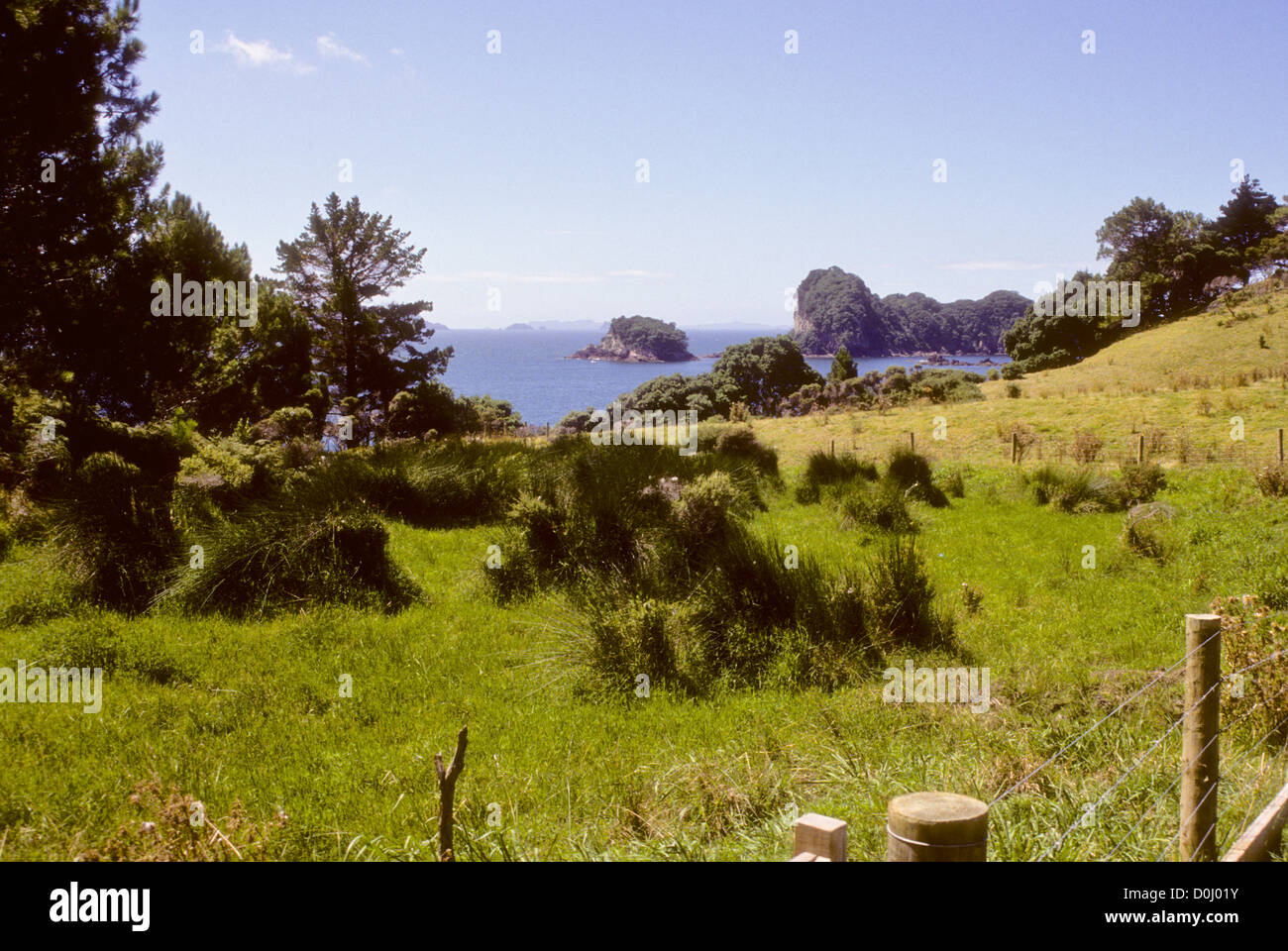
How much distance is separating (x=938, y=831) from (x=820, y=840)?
289 mm

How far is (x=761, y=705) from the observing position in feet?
21.3

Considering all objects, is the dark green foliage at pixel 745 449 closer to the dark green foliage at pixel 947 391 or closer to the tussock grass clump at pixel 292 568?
the tussock grass clump at pixel 292 568

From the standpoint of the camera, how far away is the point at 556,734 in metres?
5.96

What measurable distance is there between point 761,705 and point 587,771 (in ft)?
6.03

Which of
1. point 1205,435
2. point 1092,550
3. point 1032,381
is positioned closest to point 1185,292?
point 1032,381

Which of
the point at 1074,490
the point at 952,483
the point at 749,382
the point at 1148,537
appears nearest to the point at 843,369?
the point at 749,382

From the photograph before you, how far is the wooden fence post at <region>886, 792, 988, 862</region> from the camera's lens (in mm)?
1908

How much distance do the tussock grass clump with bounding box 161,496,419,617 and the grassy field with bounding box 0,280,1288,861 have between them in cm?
40

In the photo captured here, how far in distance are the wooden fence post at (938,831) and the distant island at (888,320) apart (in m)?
107

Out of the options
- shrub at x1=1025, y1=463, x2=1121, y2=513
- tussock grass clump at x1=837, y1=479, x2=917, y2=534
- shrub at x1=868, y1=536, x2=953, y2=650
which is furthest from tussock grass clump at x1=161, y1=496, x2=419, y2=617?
shrub at x1=1025, y1=463, x2=1121, y2=513

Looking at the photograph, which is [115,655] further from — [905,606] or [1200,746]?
A: [1200,746]
